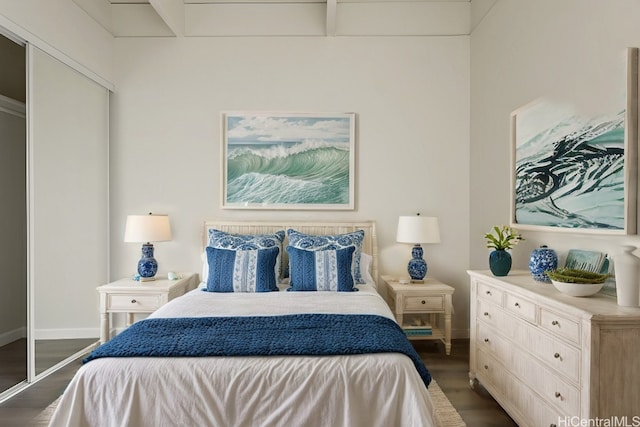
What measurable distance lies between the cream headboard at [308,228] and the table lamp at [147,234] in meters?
0.40

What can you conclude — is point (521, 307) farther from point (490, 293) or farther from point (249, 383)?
point (249, 383)

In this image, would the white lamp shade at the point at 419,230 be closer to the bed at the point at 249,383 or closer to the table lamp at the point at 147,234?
the bed at the point at 249,383

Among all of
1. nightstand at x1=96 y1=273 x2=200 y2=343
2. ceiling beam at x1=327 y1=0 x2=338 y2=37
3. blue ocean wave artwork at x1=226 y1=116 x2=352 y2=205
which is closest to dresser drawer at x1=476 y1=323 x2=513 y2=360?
blue ocean wave artwork at x1=226 y1=116 x2=352 y2=205

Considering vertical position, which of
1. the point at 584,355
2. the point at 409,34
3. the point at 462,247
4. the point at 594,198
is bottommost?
the point at 584,355

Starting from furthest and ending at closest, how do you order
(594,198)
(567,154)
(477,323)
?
1. (477,323)
2. (567,154)
3. (594,198)

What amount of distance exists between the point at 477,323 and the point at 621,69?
5.71ft

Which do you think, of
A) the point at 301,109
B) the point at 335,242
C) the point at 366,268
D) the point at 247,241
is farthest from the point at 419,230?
the point at 301,109

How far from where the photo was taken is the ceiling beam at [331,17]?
3327 mm

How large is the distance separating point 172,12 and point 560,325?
3.82 meters

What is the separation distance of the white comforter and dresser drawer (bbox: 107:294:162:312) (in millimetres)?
1538

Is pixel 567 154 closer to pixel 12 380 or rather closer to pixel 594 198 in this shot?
pixel 594 198

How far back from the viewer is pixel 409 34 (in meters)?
3.73

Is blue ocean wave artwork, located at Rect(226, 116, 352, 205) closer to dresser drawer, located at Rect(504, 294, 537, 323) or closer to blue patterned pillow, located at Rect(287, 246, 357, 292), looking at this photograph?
blue patterned pillow, located at Rect(287, 246, 357, 292)

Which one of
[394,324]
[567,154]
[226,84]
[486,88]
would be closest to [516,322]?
[394,324]
